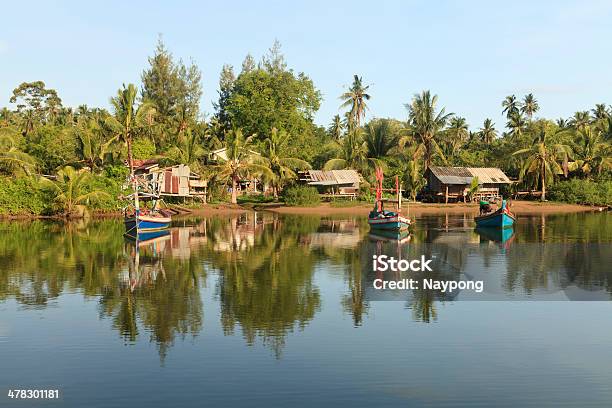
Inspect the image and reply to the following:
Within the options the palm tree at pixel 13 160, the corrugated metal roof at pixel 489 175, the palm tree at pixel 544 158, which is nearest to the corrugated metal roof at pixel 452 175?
the corrugated metal roof at pixel 489 175

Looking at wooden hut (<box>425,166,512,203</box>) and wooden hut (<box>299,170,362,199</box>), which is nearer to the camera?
wooden hut (<box>299,170,362,199</box>)

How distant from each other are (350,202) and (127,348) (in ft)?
172

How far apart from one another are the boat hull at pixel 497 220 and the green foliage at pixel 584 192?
2866 cm

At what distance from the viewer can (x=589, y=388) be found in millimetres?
12125

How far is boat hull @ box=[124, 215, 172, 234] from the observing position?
1513 inches

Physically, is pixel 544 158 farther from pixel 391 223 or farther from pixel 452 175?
pixel 391 223

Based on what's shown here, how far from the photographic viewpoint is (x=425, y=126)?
234ft

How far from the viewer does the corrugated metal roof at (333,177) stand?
67.0 meters

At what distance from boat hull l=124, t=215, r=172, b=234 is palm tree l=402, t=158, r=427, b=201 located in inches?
1333

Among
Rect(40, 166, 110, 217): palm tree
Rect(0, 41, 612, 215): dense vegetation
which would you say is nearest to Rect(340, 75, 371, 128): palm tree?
Rect(0, 41, 612, 215): dense vegetation

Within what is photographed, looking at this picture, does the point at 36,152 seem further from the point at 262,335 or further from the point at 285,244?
the point at 262,335

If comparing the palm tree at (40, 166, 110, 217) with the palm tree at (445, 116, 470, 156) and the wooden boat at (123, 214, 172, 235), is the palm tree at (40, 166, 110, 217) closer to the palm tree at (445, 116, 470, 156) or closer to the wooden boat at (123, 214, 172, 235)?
the wooden boat at (123, 214, 172, 235)

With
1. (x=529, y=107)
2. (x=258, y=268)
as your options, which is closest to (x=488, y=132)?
(x=529, y=107)

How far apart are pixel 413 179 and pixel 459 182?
5402 mm
